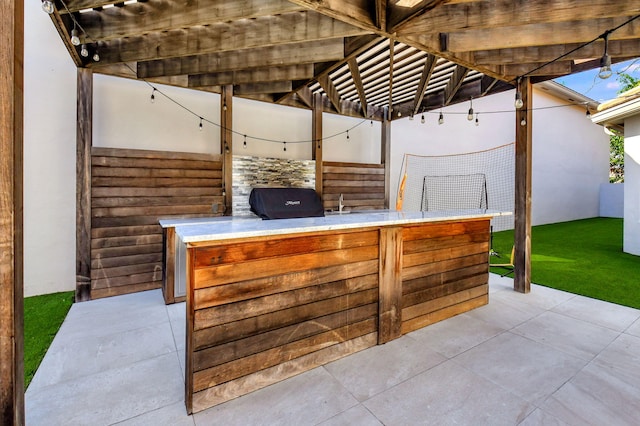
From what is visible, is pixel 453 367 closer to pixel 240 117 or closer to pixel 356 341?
pixel 356 341

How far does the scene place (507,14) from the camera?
7.79 feet

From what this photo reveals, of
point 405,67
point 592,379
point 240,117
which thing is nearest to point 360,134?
point 405,67

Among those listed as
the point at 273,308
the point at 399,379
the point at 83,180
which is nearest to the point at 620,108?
the point at 399,379

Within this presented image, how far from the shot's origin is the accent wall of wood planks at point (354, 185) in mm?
5242

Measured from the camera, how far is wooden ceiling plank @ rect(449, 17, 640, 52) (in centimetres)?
256

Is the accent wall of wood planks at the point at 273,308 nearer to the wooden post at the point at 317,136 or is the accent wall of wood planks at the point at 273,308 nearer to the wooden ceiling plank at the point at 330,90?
the wooden ceiling plank at the point at 330,90

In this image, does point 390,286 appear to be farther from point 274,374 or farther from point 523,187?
point 523,187

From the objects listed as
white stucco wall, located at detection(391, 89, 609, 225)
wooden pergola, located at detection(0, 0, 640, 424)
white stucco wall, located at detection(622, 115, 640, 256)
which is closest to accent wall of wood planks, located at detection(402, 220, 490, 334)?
wooden pergola, located at detection(0, 0, 640, 424)

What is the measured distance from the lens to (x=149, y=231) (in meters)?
3.86

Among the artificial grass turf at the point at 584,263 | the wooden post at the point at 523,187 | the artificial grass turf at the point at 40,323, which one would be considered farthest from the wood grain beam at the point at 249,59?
the artificial grass turf at the point at 584,263

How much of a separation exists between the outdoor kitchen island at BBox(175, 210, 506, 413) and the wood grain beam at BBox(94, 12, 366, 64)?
1762mm

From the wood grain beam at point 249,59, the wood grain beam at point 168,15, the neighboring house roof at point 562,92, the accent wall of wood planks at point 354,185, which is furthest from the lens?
the neighboring house roof at point 562,92

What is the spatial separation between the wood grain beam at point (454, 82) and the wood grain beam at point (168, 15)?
2582 mm

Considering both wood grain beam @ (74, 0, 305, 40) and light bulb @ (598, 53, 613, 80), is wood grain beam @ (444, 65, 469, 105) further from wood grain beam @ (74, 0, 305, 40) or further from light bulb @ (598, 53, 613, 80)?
wood grain beam @ (74, 0, 305, 40)
